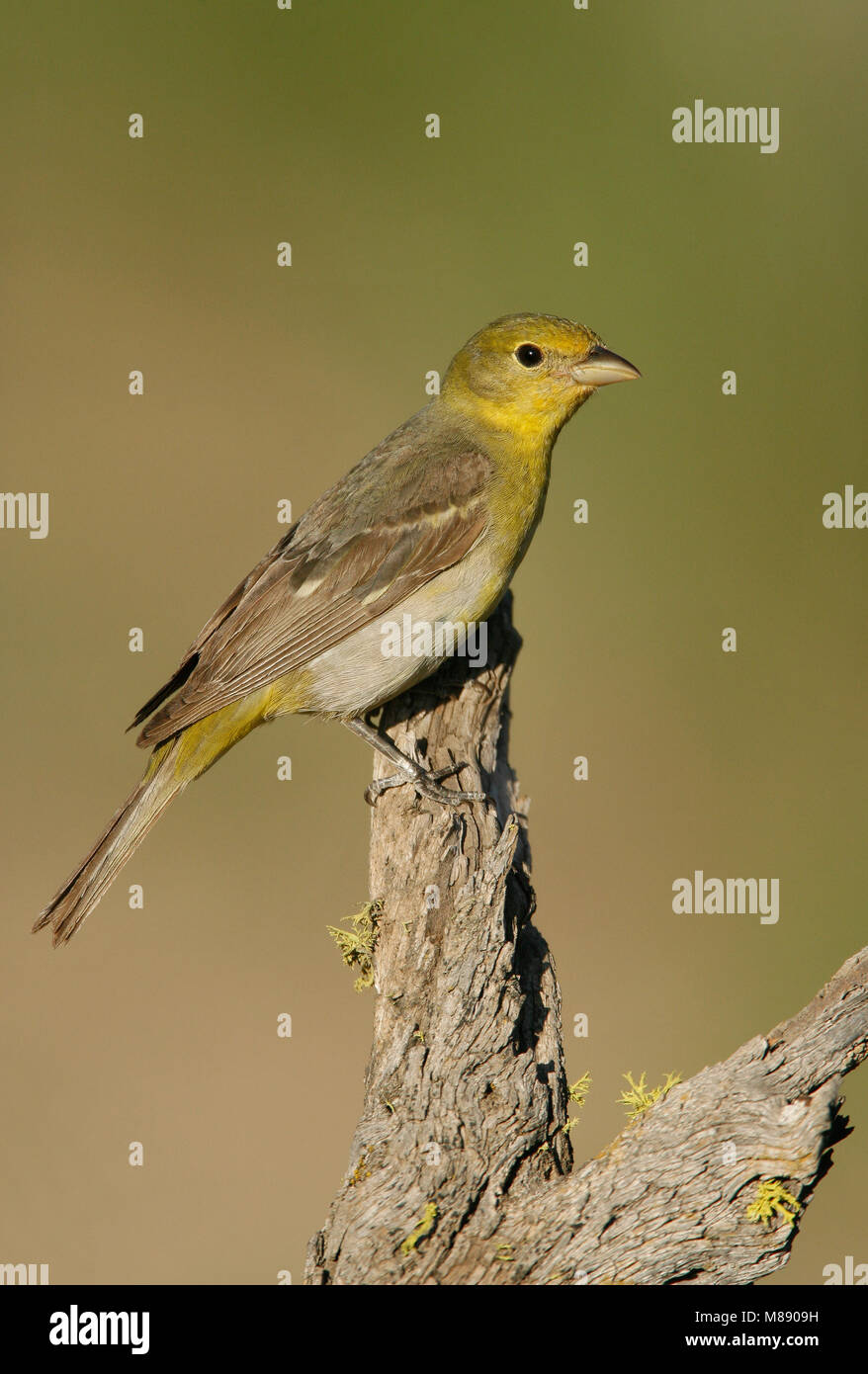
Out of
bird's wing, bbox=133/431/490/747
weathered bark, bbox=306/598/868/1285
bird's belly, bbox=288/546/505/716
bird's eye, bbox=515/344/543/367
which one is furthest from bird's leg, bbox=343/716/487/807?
bird's eye, bbox=515/344/543/367

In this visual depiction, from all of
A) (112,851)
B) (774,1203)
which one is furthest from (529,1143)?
(112,851)

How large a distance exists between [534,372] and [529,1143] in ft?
11.6

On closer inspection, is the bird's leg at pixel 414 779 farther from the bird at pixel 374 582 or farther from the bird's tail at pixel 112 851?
the bird's tail at pixel 112 851

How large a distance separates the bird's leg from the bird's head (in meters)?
1.71

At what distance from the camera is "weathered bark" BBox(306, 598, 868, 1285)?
10.4 ft

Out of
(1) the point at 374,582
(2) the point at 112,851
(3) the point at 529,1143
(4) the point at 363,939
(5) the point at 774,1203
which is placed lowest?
(5) the point at 774,1203

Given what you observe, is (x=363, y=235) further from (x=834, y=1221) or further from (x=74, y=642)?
(x=834, y=1221)

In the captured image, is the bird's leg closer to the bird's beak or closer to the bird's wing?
the bird's wing

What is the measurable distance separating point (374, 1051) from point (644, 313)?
7594 millimetres

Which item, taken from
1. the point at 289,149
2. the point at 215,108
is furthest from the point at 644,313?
the point at 215,108

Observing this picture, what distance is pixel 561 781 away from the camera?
943 cm

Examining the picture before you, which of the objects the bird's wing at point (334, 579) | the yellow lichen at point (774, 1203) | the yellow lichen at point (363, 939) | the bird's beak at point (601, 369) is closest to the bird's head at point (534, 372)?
the bird's beak at point (601, 369)

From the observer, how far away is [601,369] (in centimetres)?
544

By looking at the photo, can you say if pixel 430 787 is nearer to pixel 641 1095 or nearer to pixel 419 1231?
pixel 641 1095
